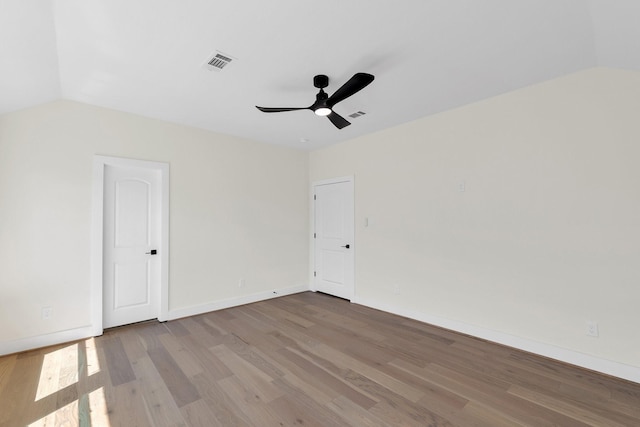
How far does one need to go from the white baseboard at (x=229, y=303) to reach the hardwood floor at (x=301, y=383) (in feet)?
1.45

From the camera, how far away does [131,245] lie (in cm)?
359

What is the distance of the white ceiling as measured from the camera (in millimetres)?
1795

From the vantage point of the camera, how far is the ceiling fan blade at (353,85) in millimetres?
2076

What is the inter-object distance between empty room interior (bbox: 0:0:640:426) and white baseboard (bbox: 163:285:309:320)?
6cm

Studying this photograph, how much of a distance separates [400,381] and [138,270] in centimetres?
343

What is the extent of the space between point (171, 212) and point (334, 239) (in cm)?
263

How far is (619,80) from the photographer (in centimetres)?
239

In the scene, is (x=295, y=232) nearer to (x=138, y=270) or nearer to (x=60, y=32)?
(x=138, y=270)

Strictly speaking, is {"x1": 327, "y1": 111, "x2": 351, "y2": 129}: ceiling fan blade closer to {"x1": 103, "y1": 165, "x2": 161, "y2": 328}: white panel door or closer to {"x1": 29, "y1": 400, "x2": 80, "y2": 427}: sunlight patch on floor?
{"x1": 103, "y1": 165, "x2": 161, "y2": 328}: white panel door

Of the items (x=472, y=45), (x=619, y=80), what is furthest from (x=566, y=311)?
(x=472, y=45)

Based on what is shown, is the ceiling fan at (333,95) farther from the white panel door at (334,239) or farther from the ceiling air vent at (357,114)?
the white panel door at (334,239)

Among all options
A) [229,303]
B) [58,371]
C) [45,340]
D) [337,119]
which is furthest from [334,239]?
[45,340]

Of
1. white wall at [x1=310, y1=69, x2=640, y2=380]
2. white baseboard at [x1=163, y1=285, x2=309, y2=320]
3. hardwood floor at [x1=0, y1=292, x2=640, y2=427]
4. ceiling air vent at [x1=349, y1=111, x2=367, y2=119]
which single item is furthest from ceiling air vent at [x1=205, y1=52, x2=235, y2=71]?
white baseboard at [x1=163, y1=285, x2=309, y2=320]

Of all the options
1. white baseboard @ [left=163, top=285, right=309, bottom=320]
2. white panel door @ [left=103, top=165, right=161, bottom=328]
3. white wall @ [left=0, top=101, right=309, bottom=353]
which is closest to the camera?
white wall @ [left=0, top=101, right=309, bottom=353]
